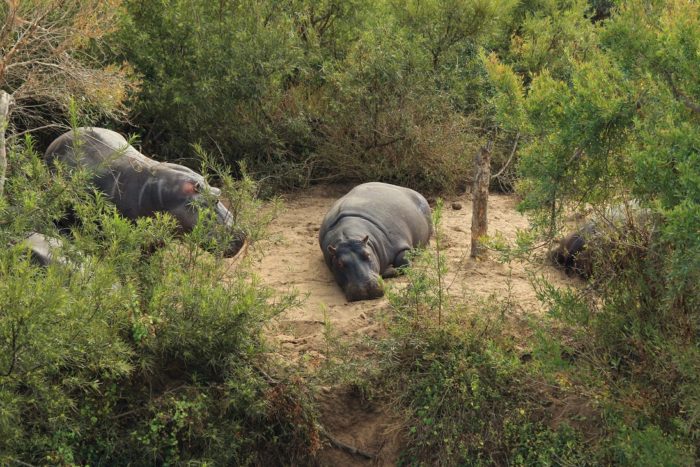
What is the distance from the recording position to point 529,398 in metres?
6.64

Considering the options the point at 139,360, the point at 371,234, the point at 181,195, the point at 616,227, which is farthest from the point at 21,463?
the point at 616,227

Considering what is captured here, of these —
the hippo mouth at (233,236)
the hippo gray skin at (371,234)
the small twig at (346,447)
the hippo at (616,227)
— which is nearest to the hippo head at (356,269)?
the hippo gray skin at (371,234)

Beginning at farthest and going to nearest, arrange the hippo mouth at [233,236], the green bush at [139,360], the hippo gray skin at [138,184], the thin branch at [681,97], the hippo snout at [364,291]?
the hippo gray skin at [138,184] → the hippo snout at [364,291] → the hippo mouth at [233,236] → the green bush at [139,360] → the thin branch at [681,97]

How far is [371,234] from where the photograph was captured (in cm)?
852

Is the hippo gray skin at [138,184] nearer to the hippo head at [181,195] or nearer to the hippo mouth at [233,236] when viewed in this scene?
the hippo head at [181,195]

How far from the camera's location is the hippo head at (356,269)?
7.91 metres

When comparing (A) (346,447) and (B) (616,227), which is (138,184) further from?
(B) (616,227)

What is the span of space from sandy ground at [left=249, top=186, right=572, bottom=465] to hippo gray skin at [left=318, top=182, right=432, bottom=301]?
0.18m

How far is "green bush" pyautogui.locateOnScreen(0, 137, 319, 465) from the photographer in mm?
5695

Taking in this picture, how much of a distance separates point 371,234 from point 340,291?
2.25 ft

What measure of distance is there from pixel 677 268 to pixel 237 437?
3.08 m

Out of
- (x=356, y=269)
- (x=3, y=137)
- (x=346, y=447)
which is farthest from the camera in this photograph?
(x=356, y=269)

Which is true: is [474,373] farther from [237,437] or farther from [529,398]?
[237,437]

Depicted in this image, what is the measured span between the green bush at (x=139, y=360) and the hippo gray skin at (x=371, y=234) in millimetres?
1250
